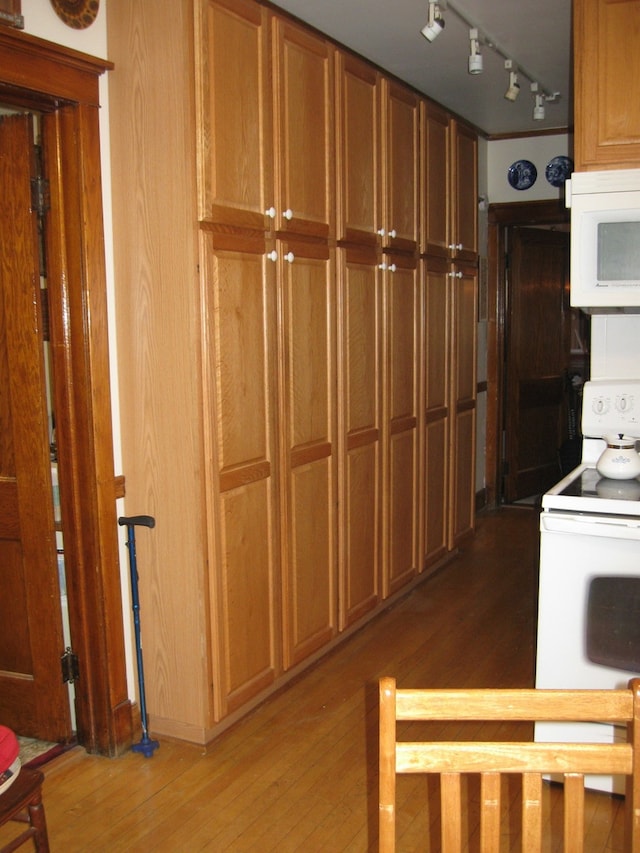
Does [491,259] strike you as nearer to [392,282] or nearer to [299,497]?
[392,282]

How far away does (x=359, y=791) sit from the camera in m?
2.53

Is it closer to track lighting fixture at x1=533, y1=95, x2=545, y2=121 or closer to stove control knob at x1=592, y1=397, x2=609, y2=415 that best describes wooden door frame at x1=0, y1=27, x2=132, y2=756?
stove control knob at x1=592, y1=397, x2=609, y2=415

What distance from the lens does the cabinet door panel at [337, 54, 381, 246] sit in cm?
332

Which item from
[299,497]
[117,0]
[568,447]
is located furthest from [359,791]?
[568,447]

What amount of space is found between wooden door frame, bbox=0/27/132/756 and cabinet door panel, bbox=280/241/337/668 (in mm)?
666

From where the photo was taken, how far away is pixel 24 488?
267 centimetres

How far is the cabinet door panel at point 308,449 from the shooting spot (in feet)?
9.98

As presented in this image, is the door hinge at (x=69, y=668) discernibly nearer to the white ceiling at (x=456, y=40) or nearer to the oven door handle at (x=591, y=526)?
the oven door handle at (x=591, y=526)

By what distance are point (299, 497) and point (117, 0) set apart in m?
1.76

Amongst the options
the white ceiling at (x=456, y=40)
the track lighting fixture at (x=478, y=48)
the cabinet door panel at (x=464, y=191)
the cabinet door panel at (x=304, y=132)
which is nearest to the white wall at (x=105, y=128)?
the cabinet door panel at (x=304, y=132)

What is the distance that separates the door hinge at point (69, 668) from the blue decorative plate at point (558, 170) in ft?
13.8

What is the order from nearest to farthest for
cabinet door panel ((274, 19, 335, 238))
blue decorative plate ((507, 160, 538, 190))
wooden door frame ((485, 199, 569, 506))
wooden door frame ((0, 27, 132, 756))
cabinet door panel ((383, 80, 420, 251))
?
wooden door frame ((0, 27, 132, 756))
cabinet door panel ((274, 19, 335, 238))
cabinet door panel ((383, 80, 420, 251))
blue decorative plate ((507, 160, 538, 190))
wooden door frame ((485, 199, 569, 506))

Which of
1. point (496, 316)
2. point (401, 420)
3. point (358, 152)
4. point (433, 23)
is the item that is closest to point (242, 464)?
point (401, 420)

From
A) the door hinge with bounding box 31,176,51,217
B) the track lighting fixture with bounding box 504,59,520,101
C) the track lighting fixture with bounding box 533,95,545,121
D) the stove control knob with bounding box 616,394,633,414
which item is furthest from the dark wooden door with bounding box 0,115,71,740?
the track lighting fixture with bounding box 533,95,545,121
